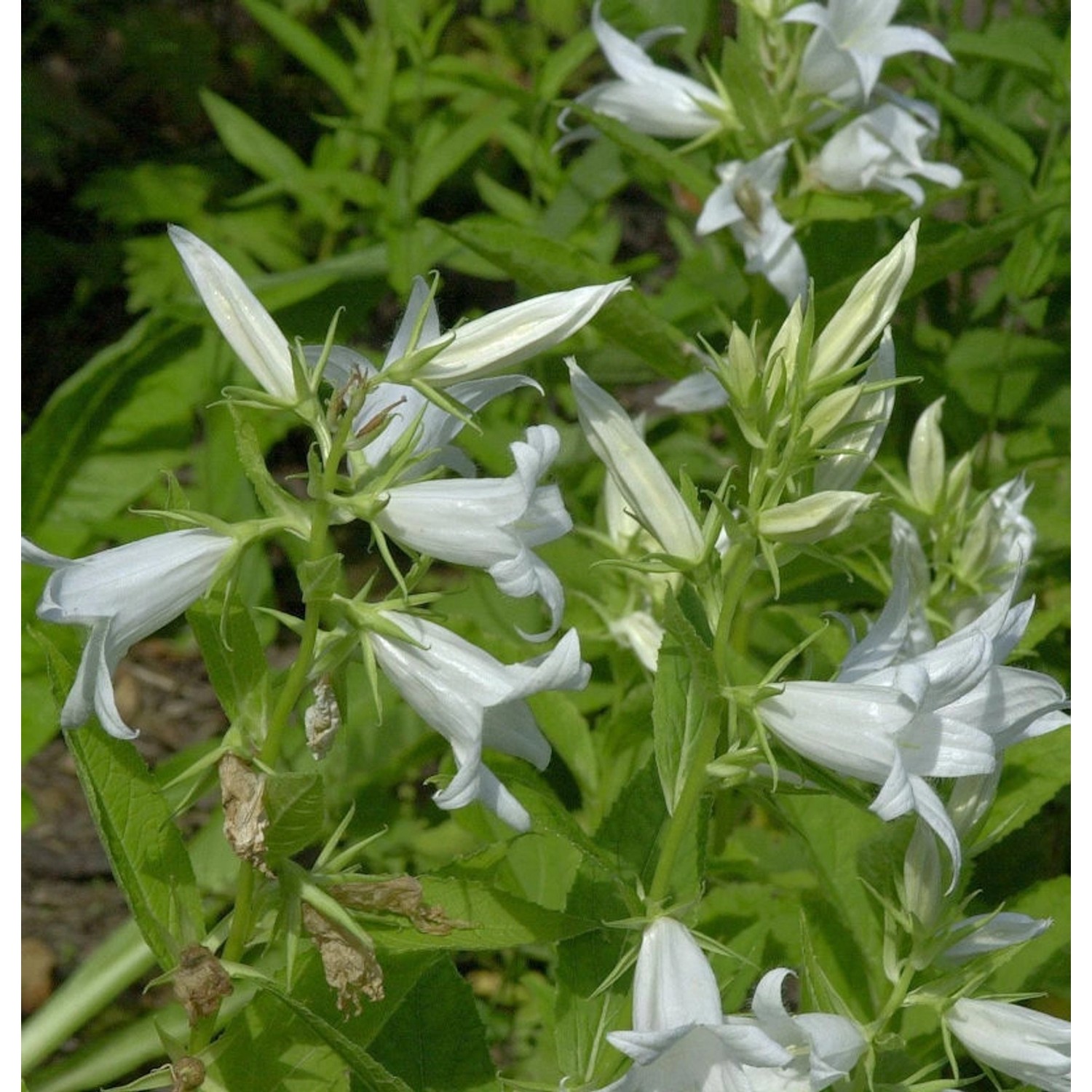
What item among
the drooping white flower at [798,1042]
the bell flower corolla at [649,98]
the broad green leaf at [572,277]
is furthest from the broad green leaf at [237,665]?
the bell flower corolla at [649,98]

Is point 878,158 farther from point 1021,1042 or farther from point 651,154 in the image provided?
point 1021,1042

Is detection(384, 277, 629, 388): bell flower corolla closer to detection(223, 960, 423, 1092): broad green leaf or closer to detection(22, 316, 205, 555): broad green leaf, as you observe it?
detection(223, 960, 423, 1092): broad green leaf

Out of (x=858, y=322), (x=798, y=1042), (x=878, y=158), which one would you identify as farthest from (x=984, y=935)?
(x=878, y=158)

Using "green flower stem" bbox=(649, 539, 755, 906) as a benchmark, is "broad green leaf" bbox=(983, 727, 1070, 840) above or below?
below

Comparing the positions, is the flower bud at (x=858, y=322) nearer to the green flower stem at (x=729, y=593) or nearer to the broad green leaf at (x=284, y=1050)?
the green flower stem at (x=729, y=593)

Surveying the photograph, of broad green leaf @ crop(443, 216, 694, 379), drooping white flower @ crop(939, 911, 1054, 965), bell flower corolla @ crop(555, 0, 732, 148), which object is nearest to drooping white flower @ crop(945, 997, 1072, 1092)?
drooping white flower @ crop(939, 911, 1054, 965)

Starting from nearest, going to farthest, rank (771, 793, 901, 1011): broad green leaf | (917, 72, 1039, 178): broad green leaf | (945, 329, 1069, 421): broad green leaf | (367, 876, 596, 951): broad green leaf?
(367, 876, 596, 951): broad green leaf → (771, 793, 901, 1011): broad green leaf → (917, 72, 1039, 178): broad green leaf → (945, 329, 1069, 421): broad green leaf

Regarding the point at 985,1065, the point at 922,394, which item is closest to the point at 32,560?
the point at 985,1065

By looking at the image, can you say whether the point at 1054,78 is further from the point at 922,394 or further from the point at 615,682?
the point at 615,682
